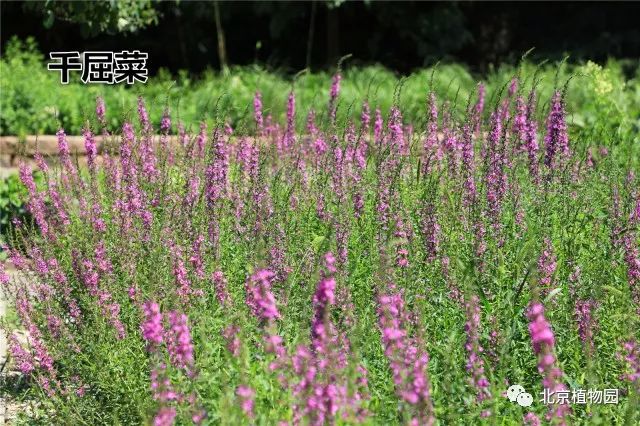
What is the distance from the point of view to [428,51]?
15359mm

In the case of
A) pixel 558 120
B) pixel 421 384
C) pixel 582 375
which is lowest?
pixel 582 375

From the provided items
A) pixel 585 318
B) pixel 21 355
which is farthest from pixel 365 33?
pixel 585 318

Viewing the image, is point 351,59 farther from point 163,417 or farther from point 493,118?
point 163,417

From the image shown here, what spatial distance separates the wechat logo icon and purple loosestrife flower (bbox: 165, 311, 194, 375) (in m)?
1.24

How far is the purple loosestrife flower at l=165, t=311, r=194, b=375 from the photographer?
11.1 ft

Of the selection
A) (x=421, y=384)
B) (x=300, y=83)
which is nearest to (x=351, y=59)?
(x=300, y=83)

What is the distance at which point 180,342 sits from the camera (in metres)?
3.42

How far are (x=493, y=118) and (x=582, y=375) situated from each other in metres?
1.73

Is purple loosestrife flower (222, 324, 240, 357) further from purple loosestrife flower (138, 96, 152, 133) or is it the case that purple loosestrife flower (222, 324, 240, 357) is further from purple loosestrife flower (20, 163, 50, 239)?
purple loosestrife flower (138, 96, 152, 133)

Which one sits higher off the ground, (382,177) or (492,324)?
(382,177)

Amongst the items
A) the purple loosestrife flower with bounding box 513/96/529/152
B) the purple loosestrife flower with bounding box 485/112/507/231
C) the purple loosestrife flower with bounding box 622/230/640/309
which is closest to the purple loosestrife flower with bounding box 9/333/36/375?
the purple loosestrife flower with bounding box 485/112/507/231

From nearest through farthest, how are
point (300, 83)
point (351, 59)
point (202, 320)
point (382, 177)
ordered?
point (202, 320)
point (382, 177)
point (300, 83)
point (351, 59)

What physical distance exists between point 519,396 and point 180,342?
4.45 feet

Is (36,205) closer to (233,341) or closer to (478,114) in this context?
(233,341)
